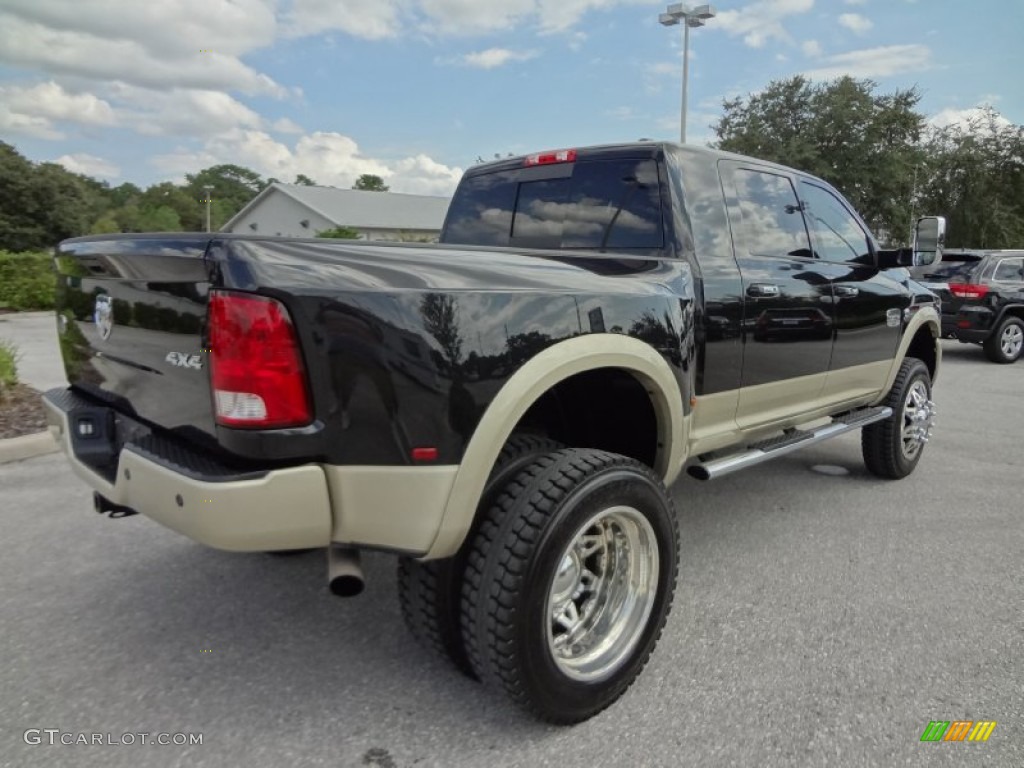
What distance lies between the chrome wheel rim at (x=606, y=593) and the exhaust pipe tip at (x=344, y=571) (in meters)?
0.69

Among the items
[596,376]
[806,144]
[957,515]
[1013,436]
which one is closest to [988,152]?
[806,144]

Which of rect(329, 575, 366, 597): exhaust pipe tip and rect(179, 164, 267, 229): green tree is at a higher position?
rect(179, 164, 267, 229): green tree

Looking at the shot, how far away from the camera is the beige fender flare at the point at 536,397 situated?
6.73 feet

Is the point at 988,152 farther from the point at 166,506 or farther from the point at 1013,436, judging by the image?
the point at 166,506

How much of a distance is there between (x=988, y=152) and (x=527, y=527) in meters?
36.2

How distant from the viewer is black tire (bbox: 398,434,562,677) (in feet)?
7.24

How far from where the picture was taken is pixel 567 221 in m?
3.55

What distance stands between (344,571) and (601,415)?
133 centimetres

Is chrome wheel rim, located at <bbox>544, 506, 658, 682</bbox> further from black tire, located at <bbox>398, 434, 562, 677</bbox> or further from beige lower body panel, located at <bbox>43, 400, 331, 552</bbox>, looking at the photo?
beige lower body panel, located at <bbox>43, 400, 331, 552</bbox>

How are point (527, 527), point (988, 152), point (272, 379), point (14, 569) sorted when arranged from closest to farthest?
1. point (272, 379)
2. point (527, 527)
3. point (14, 569)
4. point (988, 152)

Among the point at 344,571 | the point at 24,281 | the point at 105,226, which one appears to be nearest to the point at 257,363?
the point at 344,571

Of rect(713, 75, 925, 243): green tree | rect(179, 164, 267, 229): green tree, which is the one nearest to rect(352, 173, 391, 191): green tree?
rect(179, 164, 267, 229): green tree

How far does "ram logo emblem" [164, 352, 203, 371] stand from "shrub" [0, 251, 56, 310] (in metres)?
16.6

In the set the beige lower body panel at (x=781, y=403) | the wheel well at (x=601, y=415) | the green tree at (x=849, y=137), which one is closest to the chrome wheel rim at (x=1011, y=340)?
the beige lower body panel at (x=781, y=403)
